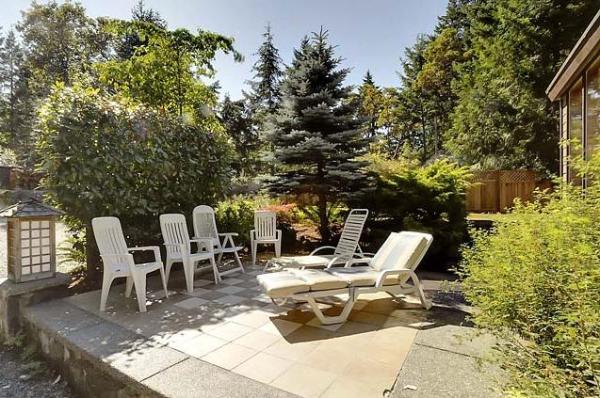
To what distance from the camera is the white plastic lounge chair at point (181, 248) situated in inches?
183

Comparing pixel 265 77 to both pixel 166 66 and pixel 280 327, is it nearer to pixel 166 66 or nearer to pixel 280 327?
pixel 166 66

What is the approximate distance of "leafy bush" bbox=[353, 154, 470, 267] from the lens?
6.84 metres

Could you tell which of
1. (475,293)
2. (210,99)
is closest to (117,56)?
(210,99)

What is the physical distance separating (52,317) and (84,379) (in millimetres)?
1127

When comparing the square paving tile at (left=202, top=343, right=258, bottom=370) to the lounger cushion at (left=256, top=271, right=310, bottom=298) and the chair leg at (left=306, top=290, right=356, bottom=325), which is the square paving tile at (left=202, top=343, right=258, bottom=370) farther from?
the chair leg at (left=306, top=290, right=356, bottom=325)

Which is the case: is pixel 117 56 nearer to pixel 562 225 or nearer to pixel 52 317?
pixel 52 317

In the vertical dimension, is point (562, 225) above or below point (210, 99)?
below

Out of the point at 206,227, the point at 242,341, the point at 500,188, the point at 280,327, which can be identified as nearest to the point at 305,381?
the point at 242,341

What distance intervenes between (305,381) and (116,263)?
301 cm

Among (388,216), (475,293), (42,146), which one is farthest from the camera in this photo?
(388,216)

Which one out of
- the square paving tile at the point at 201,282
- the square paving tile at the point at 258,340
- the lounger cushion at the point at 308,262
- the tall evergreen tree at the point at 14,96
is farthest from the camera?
the tall evergreen tree at the point at 14,96

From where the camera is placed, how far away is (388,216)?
7.37 metres

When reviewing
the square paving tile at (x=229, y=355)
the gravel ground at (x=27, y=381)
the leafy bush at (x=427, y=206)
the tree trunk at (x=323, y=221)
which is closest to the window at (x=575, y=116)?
the leafy bush at (x=427, y=206)

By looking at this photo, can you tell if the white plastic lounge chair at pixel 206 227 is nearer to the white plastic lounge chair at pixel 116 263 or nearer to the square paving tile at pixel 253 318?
the white plastic lounge chair at pixel 116 263
